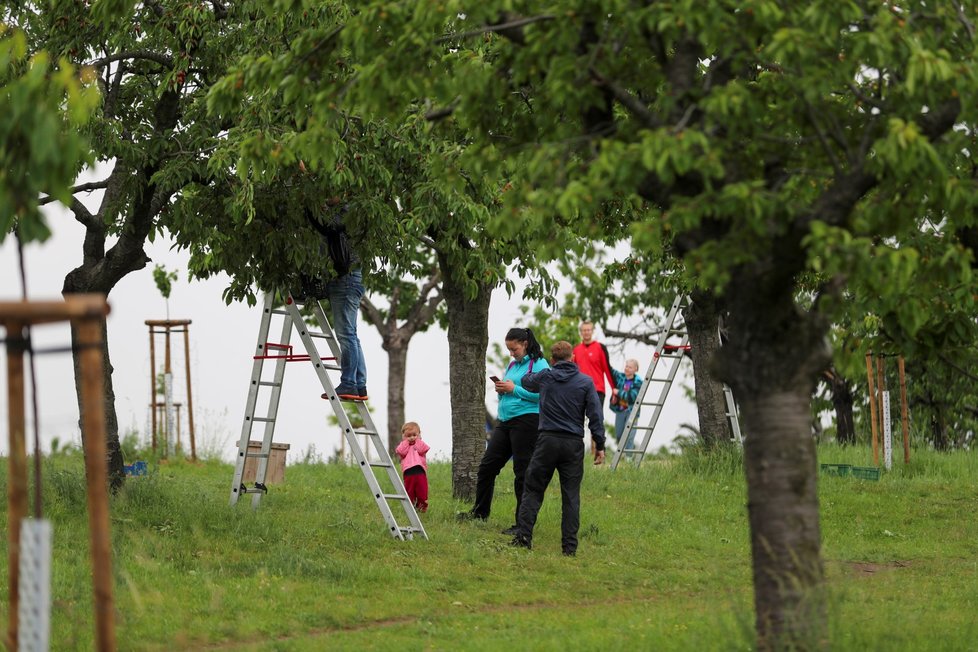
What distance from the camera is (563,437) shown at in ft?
43.2

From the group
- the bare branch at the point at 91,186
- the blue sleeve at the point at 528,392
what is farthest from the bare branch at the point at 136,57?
the blue sleeve at the point at 528,392

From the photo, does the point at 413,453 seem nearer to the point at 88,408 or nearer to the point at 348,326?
the point at 348,326

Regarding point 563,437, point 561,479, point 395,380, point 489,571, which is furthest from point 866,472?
point 395,380

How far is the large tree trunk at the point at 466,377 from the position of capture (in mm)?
16953

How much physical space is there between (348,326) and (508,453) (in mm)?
2237

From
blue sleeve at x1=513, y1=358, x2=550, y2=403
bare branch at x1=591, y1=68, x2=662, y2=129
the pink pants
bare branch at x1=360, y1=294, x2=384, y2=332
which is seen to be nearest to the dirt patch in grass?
blue sleeve at x1=513, y1=358, x2=550, y2=403

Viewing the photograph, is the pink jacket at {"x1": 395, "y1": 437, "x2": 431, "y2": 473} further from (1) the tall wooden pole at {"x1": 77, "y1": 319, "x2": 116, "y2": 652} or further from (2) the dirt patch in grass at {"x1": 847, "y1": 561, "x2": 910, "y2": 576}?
(1) the tall wooden pole at {"x1": 77, "y1": 319, "x2": 116, "y2": 652}

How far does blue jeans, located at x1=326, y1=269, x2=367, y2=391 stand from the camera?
13.9 metres

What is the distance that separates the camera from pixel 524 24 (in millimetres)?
8586

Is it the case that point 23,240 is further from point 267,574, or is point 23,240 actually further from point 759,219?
point 267,574

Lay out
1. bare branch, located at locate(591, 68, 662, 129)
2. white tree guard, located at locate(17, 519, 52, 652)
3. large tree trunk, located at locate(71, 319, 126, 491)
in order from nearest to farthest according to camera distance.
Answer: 1. white tree guard, located at locate(17, 519, 52, 652)
2. bare branch, located at locate(591, 68, 662, 129)
3. large tree trunk, located at locate(71, 319, 126, 491)

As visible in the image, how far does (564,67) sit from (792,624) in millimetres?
3523

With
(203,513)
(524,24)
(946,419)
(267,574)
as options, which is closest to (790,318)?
(524,24)

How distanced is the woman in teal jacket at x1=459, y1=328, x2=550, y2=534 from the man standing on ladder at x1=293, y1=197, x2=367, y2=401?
1459 millimetres
